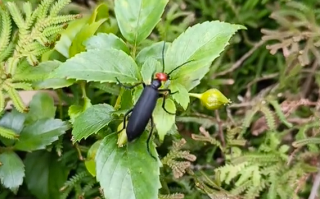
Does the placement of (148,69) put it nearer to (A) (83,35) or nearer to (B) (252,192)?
(A) (83,35)

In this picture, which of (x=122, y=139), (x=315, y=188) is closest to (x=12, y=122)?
(x=122, y=139)

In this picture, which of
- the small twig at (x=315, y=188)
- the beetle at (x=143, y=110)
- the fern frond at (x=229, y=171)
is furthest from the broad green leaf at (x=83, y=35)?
the small twig at (x=315, y=188)

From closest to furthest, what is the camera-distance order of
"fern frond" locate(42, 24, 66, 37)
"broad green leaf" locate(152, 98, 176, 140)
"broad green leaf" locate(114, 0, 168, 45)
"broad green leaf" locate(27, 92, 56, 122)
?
"broad green leaf" locate(152, 98, 176, 140) < "broad green leaf" locate(114, 0, 168, 45) < "fern frond" locate(42, 24, 66, 37) < "broad green leaf" locate(27, 92, 56, 122)

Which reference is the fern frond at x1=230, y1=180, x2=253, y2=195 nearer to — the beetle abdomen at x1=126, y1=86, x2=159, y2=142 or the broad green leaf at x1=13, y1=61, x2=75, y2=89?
the beetle abdomen at x1=126, y1=86, x2=159, y2=142

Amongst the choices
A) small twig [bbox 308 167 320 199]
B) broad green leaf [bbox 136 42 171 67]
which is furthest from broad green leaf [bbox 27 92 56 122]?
small twig [bbox 308 167 320 199]

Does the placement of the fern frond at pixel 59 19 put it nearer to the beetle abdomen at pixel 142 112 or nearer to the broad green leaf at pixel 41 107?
the broad green leaf at pixel 41 107

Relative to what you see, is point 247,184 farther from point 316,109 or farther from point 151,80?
point 151,80

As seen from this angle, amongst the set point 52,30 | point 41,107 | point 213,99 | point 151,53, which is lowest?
point 41,107

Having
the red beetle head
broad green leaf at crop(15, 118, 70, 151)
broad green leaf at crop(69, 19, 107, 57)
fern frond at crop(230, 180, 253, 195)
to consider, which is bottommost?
fern frond at crop(230, 180, 253, 195)
